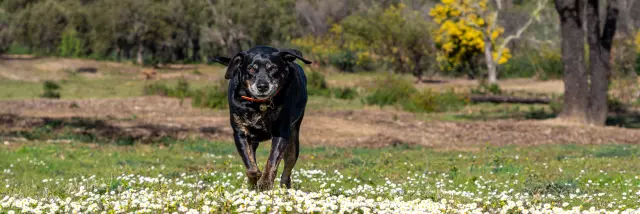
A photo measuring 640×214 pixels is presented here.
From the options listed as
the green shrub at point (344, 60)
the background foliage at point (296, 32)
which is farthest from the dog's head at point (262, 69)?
the green shrub at point (344, 60)

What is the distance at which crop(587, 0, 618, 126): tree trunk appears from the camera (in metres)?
30.8

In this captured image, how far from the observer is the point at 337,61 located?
65.1 metres

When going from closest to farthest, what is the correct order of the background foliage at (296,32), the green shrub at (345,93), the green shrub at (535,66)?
the green shrub at (345,93) < the background foliage at (296,32) < the green shrub at (535,66)

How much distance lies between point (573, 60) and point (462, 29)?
26.2 meters

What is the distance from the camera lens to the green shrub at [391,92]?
38188 mm

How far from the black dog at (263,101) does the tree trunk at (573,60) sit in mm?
21459

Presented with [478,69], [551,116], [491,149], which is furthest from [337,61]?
[491,149]

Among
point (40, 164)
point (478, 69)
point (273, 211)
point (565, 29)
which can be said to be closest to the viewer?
point (273, 211)

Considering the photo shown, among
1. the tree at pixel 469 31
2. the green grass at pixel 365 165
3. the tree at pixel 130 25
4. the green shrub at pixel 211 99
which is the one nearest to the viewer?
the green grass at pixel 365 165

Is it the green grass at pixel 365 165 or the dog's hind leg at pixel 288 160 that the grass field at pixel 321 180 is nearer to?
the green grass at pixel 365 165

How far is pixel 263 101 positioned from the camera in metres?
9.62

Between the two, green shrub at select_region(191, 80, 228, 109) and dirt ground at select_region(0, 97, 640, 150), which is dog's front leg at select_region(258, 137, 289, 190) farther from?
green shrub at select_region(191, 80, 228, 109)

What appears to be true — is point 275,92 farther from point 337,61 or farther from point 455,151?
point 337,61

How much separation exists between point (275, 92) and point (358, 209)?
1.67 metres
